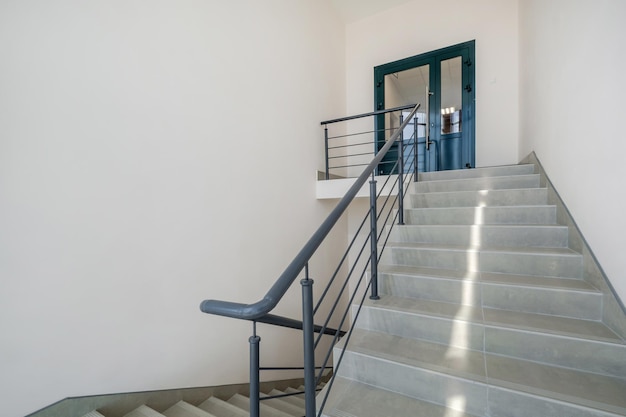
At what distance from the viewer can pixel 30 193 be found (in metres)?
1.52

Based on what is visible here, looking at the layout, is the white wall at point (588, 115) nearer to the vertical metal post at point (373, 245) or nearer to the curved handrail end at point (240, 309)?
the vertical metal post at point (373, 245)

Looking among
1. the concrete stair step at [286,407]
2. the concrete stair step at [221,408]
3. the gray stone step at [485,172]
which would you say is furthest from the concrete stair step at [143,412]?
the gray stone step at [485,172]

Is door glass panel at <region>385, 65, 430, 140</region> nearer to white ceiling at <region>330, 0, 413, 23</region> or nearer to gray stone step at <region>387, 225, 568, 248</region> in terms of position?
white ceiling at <region>330, 0, 413, 23</region>

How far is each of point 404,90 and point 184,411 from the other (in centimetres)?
525

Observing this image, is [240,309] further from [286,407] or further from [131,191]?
[286,407]

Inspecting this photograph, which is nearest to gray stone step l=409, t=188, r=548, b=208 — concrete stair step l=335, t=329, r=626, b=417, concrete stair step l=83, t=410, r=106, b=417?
concrete stair step l=335, t=329, r=626, b=417

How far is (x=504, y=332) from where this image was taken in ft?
4.68

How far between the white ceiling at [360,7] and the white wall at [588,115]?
2727 mm

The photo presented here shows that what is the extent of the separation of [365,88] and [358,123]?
0.62m

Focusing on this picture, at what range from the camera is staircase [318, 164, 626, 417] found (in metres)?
1.22

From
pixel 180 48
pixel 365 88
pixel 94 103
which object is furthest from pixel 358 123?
pixel 94 103

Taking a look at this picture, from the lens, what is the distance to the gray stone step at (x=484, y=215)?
2217 millimetres

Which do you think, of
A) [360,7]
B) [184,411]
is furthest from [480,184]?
[360,7]

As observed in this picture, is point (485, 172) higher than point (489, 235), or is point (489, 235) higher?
point (485, 172)
